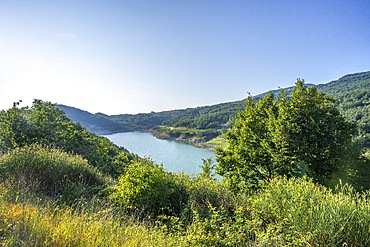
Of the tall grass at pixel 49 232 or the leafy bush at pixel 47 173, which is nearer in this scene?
the tall grass at pixel 49 232

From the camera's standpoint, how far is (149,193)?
569 cm

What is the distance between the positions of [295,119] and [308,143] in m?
1.50

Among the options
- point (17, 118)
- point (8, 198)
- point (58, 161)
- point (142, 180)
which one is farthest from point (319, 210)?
point (17, 118)

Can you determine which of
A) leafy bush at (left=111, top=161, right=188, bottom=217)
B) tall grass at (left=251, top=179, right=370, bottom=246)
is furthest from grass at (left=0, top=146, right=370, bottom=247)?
leafy bush at (left=111, top=161, right=188, bottom=217)

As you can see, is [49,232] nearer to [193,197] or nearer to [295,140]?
[193,197]

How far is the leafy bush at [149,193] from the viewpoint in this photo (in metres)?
5.59

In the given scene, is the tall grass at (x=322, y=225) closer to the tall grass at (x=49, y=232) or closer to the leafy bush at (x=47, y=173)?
the tall grass at (x=49, y=232)

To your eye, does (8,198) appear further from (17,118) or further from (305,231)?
(17,118)

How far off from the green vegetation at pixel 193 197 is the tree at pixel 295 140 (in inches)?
2.7

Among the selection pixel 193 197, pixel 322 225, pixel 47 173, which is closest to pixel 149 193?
pixel 193 197

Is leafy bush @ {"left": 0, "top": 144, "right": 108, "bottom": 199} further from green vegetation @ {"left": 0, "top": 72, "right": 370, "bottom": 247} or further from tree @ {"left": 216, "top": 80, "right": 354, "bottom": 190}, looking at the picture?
tree @ {"left": 216, "top": 80, "right": 354, "bottom": 190}

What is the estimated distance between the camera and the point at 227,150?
19531 millimetres

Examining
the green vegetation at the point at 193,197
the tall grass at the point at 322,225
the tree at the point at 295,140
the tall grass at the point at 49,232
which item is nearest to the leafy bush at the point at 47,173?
the green vegetation at the point at 193,197

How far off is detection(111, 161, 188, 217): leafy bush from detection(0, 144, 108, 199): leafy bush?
845 millimetres
